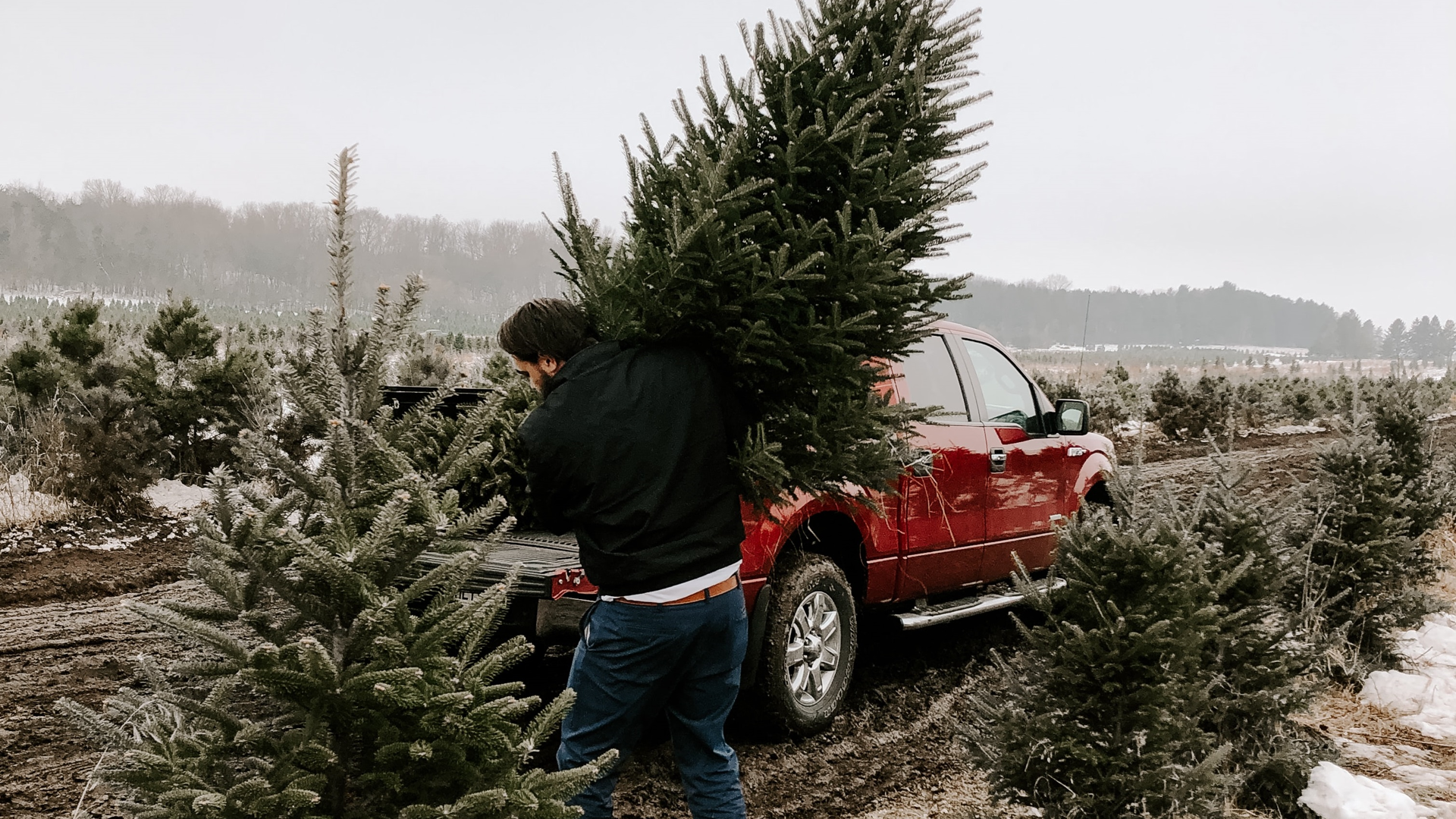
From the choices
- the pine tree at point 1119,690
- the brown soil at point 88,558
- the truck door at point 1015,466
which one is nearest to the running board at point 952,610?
the truck door at point 1015,466

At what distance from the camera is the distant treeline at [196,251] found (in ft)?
256

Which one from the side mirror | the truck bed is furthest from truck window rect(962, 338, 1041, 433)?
the truck bed

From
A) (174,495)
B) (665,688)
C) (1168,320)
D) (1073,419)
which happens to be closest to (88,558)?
(174,495)

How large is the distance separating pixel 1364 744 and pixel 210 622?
514cm

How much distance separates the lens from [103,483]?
859 centimetres

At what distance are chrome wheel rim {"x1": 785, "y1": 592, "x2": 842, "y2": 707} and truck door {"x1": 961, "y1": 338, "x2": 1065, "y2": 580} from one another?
4.93 ft

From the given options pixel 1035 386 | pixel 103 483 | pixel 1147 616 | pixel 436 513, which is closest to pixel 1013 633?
pixel 1035 386

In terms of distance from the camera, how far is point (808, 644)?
4402 millimetres

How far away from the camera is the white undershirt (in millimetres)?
2693

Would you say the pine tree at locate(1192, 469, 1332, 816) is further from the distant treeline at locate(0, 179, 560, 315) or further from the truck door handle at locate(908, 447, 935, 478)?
the distant treeline at locate(0, 179, 560, 315)

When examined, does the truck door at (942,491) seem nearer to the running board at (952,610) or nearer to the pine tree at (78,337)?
the running board at (952,610)

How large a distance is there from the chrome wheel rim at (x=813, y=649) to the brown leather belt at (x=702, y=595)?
1437mm

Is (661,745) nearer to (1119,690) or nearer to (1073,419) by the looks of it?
(1119,690)

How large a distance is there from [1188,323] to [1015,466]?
7948 inches
